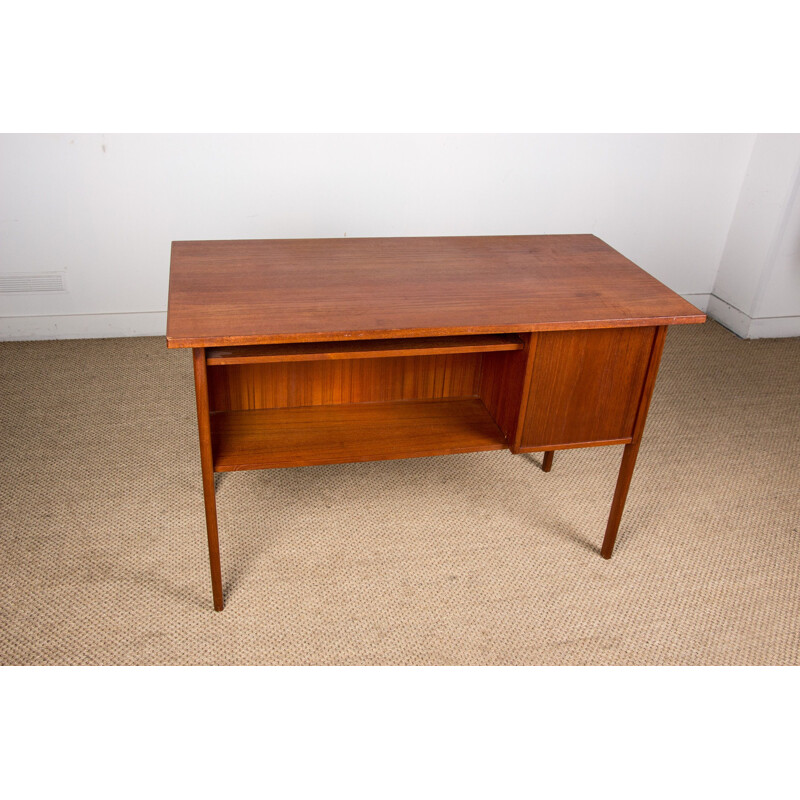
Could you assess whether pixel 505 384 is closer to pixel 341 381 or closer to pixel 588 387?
pixel 588 387

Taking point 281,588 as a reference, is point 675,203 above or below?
above

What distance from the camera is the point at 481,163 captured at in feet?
11.9

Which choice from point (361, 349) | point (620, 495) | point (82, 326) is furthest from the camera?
point (82, 326)

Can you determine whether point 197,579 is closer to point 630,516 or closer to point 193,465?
point 193,465

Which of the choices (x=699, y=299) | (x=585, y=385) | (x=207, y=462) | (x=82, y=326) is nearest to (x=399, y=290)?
(x=585, y=385)

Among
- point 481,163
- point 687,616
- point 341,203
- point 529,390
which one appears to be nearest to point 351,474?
point 529,390

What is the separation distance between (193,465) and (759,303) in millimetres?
2987

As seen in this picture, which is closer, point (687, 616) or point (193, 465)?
point (687, 616)

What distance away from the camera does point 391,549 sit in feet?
7.79

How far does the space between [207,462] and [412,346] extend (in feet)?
1.96

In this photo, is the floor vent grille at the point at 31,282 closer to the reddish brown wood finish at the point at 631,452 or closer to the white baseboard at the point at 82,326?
the white baseboard at the point at 82,326

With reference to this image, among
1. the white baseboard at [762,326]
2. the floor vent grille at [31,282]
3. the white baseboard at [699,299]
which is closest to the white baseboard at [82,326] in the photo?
the floor vent grille at [31,282]

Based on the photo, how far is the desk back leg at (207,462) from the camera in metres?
1.76

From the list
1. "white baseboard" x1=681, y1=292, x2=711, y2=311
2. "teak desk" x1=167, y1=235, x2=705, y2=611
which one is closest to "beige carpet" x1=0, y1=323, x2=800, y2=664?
"teak desk" x1=167, y1=235, x2=705, y2=611
